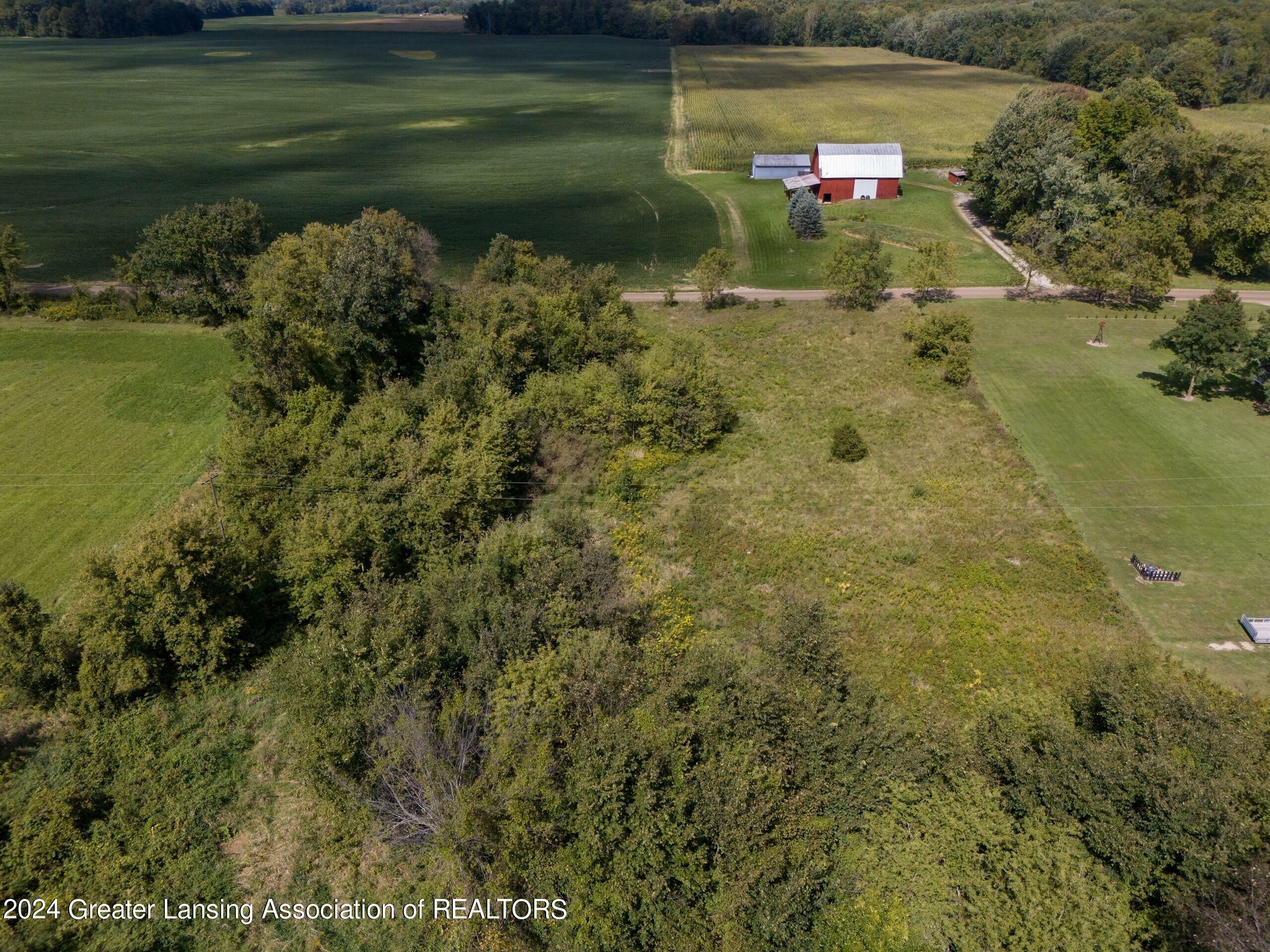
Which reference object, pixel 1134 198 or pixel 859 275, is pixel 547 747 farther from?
pixel 1134 198

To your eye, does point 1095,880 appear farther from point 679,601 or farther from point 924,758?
point 679,601

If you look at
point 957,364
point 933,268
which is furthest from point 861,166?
point 957,364

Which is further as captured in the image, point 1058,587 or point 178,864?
point 1058,587

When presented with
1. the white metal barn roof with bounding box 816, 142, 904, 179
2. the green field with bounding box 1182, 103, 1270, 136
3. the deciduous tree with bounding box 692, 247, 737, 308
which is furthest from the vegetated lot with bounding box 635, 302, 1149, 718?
the green field with bounding box 1182, 103, 1270, 136

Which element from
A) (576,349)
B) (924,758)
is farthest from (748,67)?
(924,758)

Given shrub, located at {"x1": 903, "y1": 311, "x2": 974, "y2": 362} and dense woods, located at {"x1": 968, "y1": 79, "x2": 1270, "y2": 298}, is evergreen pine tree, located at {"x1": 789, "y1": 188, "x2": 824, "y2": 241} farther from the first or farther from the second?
shrub, located at {"x1": 903, "y1": 311, "x2": 974, "y2": 362}

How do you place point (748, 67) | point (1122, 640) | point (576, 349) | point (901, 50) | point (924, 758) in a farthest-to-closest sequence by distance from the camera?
point (901, 50)
point (748, 67)
point (576, 349)
point (1122, 640)
point (924, 758)
